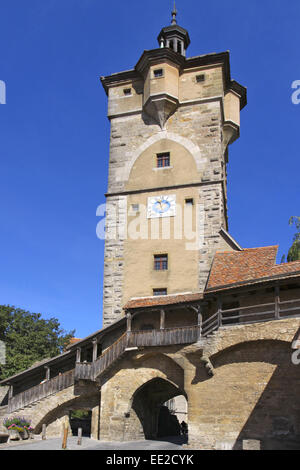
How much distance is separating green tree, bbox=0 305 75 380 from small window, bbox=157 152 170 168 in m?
18.5

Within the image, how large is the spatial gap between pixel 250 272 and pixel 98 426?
880 centimetres

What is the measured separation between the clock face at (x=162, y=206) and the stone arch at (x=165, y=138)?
2.10m

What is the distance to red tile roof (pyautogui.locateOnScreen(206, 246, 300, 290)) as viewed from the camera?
58.4 ft

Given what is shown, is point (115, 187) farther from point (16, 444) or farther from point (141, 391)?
point (16, 444)

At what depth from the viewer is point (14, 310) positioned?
3984 centimetres

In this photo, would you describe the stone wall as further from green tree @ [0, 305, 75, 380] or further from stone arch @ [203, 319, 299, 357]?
A: green tree @ [0, 305, 75, 380]

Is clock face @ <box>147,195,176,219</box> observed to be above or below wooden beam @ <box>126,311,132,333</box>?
above

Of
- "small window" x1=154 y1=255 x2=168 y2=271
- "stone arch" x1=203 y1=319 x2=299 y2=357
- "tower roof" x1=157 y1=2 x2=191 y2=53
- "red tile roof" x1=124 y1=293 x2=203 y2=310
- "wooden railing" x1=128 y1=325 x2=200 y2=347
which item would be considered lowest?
"stone arch" x1=203 y1=319 x2=299 y2=357

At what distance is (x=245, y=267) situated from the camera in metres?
19.8

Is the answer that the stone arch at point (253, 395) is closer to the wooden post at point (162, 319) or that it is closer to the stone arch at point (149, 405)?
the stone arch at point (149, 405)

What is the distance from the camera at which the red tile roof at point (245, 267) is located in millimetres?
17797

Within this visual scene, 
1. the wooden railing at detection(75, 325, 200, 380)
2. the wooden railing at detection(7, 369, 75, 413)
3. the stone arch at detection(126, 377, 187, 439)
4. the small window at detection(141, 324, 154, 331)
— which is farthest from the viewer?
the wooden railing at detection(7, 369, 75, 413)

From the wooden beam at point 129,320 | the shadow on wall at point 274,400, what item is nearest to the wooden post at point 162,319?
the wooden beam at point 129,320

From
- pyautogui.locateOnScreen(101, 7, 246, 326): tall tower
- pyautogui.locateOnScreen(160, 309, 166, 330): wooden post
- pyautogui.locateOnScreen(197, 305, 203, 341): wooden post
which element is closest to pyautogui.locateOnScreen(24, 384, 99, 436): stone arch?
pyautogui.locateOnScreen(101, 7, 246, 326): tall tower
